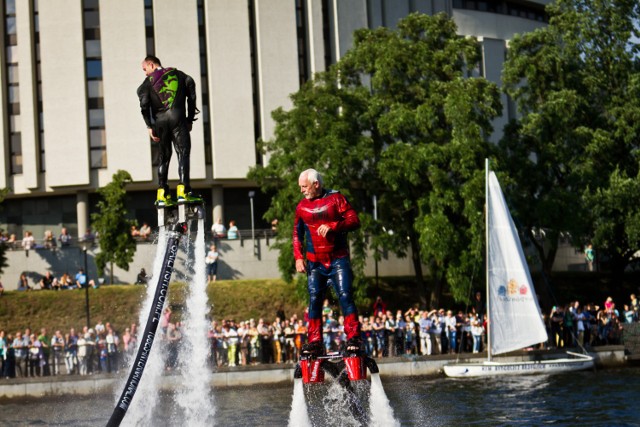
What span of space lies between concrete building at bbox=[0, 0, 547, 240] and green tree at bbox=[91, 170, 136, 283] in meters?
12.6

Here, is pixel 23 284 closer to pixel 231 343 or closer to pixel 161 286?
pixel 231 343

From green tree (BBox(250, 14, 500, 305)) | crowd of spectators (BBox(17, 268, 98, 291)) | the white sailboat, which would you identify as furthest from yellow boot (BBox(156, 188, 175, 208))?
crowd of spectators (BBox(17, 268, 98, 291))

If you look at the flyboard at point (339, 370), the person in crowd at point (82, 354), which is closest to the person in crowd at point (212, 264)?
the person in crowd at point (82, 354)

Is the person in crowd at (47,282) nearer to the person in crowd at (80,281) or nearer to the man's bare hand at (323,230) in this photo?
the person in crowd at (80,281)

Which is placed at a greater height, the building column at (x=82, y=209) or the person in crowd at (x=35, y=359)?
the building column at (x=82, y=209)

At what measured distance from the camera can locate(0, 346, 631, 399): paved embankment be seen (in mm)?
46438

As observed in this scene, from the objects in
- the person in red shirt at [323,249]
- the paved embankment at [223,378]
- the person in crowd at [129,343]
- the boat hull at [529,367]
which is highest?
the person in red shirt at [323,249]

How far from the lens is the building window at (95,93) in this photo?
265ft

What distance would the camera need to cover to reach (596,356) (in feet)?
171

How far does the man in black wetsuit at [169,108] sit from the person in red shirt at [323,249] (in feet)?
7.42

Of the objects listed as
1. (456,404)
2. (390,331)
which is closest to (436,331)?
(390,331)

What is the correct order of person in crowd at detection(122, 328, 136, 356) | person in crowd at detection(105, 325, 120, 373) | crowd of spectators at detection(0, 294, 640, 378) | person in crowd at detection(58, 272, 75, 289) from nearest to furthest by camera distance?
person in crowd at detection(122, 328, 136, 356)
person in crowd at detection(105, 325, 120, 373)
crowd of spectators at detection(0, 294, 640, 378)
person in crowd at detection(58, 272, 75, 289)

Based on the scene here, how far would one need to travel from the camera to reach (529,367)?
5081cm

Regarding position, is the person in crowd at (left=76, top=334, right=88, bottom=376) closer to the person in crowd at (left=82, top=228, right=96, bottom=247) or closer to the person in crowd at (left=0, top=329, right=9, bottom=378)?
the person in crowd at (left=0, top=329, right=9, bottom=378)
